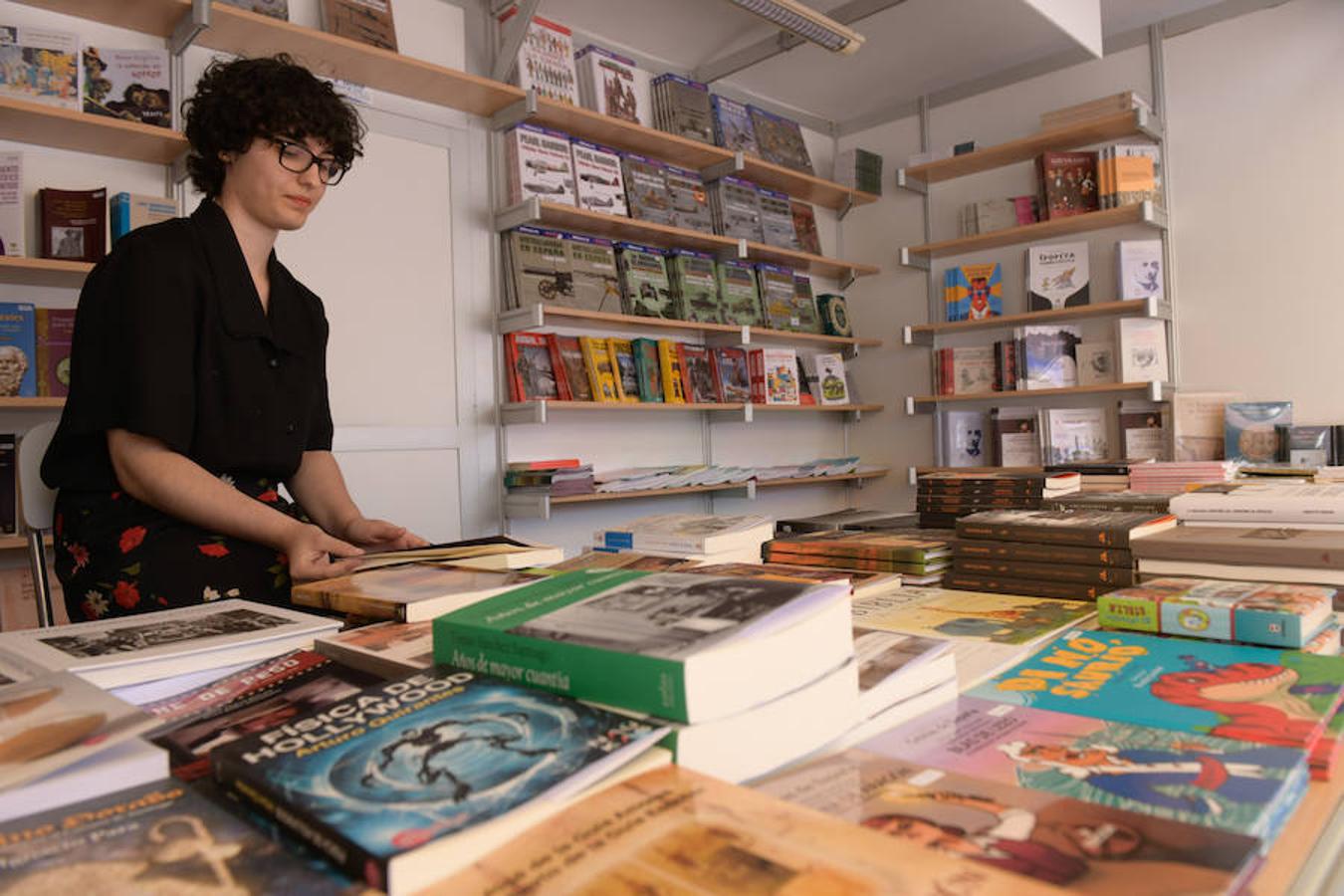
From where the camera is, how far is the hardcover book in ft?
2.85

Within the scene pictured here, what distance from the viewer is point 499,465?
11.1ft

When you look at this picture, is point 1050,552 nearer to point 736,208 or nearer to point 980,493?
point 980,493

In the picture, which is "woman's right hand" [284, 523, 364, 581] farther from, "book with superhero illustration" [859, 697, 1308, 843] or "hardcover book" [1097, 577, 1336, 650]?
"hardcover book" [1097, 577, 1336, 650]

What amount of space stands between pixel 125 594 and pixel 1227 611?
1.48 metres

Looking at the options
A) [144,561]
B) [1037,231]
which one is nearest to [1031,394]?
[1037,231]

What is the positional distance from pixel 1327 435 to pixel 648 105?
121 inches

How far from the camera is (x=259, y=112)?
1466 mm

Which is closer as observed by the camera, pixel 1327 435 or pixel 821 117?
pixel 1327 435

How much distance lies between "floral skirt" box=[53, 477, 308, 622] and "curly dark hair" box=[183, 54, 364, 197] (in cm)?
61

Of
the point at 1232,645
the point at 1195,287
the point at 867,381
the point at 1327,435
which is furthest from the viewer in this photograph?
the point at 867,381

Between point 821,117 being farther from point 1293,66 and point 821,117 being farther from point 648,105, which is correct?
point 1293,66

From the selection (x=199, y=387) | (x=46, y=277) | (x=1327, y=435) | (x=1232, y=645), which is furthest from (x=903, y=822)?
(x=1327, y=435)

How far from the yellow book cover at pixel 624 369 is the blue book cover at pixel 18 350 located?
6.34 feet

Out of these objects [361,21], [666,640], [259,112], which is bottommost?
[666,640]
